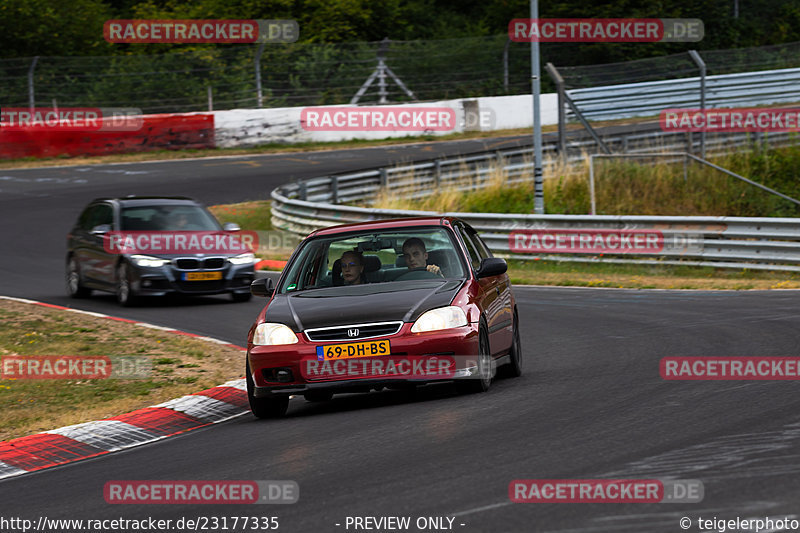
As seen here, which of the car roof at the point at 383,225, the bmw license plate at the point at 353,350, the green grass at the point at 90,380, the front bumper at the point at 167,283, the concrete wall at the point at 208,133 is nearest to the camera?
the bmw license plate at the point at 353,350

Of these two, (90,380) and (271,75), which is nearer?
(90,380)

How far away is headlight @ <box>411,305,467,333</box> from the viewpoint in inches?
344

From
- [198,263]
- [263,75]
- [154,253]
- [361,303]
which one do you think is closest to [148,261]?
[154,253]

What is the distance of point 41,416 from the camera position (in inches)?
360

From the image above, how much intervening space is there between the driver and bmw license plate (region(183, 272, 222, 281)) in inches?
311

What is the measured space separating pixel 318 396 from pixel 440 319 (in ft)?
4.25

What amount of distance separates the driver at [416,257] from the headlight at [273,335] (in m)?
1.40

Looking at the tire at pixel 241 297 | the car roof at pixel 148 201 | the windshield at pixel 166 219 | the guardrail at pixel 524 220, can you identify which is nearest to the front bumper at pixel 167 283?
the tire at pixel 241 297

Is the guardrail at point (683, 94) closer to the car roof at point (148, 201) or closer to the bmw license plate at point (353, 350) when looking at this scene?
the car roof at point (148, 201)

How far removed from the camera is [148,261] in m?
17.2

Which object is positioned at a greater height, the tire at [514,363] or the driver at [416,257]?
the driver at [416,257]

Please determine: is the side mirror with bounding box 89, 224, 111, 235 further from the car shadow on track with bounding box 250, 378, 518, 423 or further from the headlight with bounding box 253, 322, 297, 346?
the headlight with bounding box 253, 322, 297, 346

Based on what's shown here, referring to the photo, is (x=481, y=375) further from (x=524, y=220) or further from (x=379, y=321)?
(x=524, y=220)

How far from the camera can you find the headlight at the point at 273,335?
8789 mm
